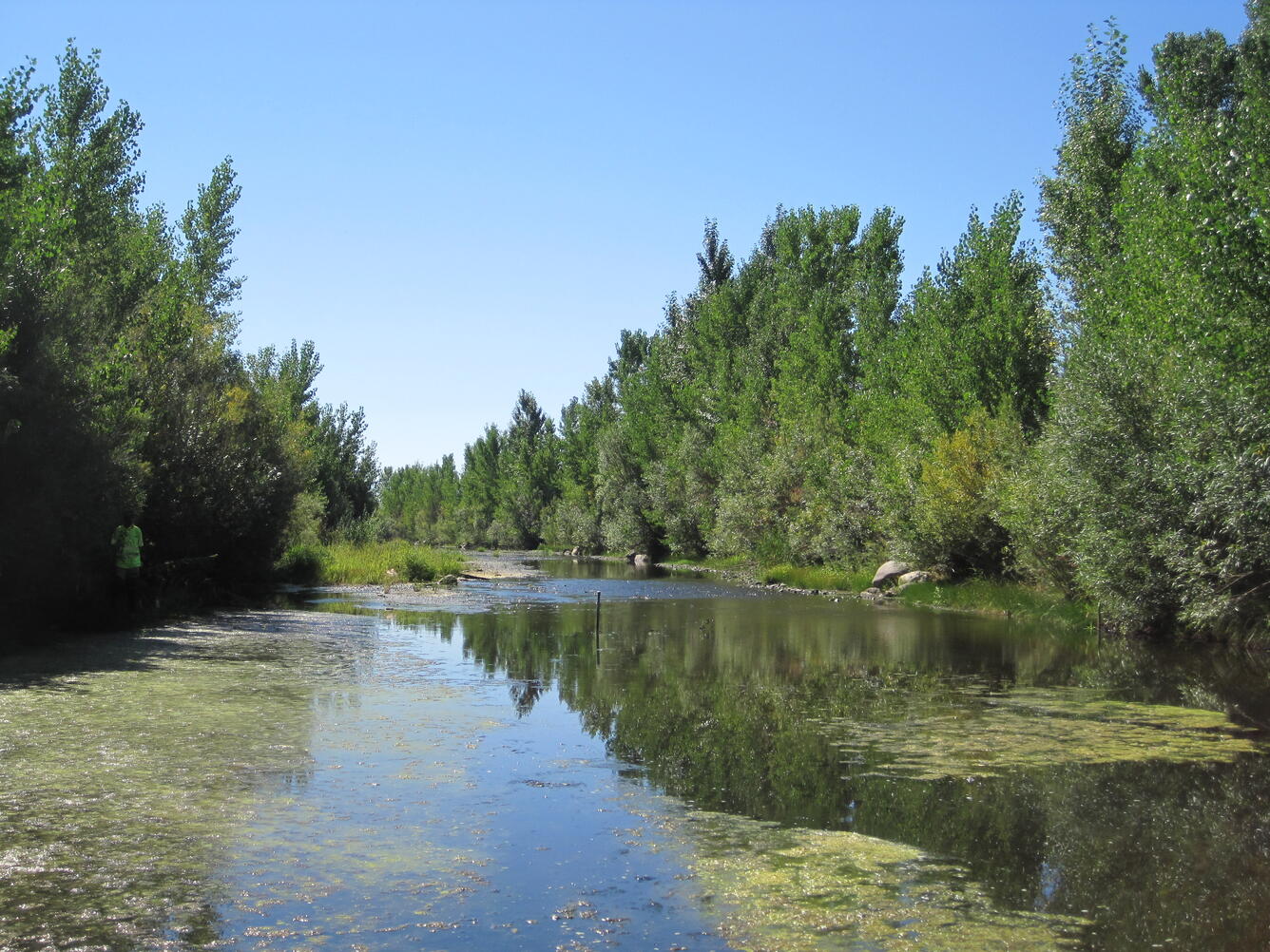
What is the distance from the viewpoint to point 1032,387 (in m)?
35.5

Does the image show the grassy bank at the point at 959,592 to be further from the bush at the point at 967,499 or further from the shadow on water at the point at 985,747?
the shadow on water at the point at 985,747

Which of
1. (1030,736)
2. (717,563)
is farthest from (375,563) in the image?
(1030,736)

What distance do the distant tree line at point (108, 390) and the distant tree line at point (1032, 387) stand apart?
18.7 metres

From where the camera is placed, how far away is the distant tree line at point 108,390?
1667cm

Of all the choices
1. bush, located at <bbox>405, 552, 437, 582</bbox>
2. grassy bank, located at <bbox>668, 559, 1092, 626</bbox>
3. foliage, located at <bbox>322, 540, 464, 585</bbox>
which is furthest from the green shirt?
grassy bank, located at <bbox>668, 559, 1092, 626</bbox>

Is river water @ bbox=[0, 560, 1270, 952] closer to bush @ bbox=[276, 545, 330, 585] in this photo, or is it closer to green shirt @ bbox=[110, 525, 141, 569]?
green shirt @ bbox=[110, 525, 141, 569]

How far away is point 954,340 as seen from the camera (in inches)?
1432

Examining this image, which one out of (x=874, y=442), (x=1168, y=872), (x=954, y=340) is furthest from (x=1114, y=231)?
(x=1168, y=872)

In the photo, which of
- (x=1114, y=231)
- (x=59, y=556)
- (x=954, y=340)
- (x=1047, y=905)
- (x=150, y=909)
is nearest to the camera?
(x=150, y=909)

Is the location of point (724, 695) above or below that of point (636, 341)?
below

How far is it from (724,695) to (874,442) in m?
28.3

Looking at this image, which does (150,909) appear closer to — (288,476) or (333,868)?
(333,868)

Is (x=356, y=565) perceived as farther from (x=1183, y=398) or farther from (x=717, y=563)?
(x=1183, y=398)

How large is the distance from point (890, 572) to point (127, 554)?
975 inches
